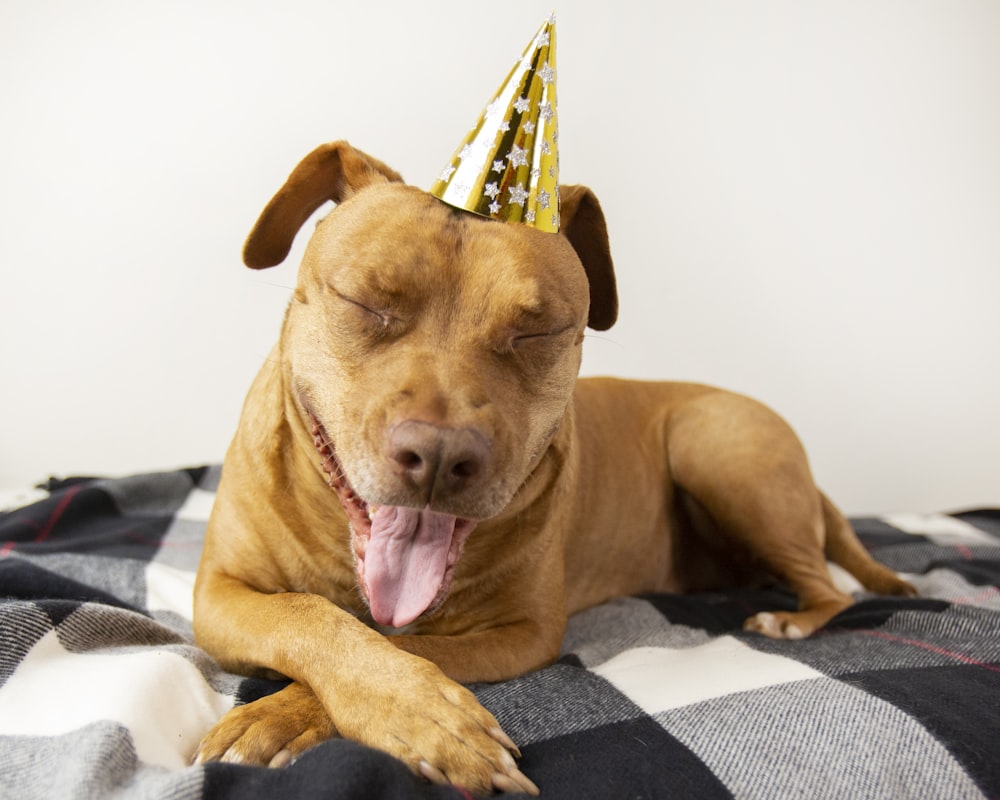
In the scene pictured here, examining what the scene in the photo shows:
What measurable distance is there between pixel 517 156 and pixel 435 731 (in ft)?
4.21

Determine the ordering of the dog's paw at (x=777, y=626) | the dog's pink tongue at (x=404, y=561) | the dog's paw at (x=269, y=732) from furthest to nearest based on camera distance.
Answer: the dog's paw at (x=777, y=626)
the dog's pink tongue at (x=404, y=561)
the dog's paw at (x=269, y=732)

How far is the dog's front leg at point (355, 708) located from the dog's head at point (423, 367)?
15 cm

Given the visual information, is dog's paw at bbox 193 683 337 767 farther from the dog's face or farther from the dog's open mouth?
the dog's face

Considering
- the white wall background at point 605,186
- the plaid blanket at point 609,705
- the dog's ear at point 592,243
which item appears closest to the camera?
the plaid blanket at point 609,705

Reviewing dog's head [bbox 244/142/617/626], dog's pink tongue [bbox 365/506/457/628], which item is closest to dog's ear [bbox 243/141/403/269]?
dog's head [bbox 244/142/617/626]

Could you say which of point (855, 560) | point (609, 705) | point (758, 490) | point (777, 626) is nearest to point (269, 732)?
point (609, 705)

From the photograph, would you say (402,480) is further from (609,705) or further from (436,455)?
(609,705)

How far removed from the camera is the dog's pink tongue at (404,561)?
1.82m

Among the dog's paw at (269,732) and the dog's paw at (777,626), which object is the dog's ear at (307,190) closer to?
the dog's paw at (269,732)

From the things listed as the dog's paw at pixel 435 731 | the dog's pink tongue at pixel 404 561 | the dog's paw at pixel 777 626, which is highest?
the dog's pink tongue at pixel 404 561

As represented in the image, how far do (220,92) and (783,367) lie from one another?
114 inches

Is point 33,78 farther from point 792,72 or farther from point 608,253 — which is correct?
point 792,72

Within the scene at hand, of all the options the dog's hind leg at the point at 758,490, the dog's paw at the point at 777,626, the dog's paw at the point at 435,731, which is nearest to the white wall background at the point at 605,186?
the dog's hind leg at the point at 758,490

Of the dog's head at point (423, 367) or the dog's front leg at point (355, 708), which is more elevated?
the dog's head at point (423, 367)
